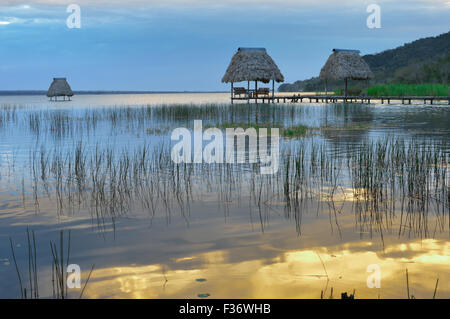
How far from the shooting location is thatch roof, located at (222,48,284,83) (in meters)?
33.3

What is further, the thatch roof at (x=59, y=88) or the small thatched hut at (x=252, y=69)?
the thatch roof at (x=59, y=88)

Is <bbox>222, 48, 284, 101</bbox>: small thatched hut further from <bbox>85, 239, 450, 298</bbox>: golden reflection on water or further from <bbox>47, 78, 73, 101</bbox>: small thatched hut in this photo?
<bbox>85, 239, 450, 298</bbox>: golden reflection on water

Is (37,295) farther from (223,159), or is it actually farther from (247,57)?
(247,57)

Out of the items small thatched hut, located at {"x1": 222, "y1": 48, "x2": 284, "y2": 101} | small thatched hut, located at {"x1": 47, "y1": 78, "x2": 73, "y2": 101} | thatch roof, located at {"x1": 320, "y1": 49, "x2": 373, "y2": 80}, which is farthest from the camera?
small thatched hut, located at {"x1": 47, "y1": 78, "x2": 73, "y2": 101}

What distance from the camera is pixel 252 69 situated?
109 ft

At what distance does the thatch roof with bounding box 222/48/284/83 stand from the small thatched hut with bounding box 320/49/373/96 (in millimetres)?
4969

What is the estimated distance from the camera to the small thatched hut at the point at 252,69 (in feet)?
109

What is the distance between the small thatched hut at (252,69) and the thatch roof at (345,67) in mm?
4966

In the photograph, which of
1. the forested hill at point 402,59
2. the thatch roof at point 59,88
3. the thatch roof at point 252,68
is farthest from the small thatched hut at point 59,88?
the forested hill at point 402,59

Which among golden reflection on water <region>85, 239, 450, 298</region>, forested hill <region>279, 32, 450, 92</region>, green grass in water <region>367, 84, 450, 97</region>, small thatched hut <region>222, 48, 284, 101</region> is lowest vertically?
golden reflection on water <region>85, 239, 450, 298</region>

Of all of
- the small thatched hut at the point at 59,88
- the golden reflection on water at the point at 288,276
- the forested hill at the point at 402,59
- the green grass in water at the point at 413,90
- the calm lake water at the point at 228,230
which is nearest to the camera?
the golden reflection on water at the point at 288,276

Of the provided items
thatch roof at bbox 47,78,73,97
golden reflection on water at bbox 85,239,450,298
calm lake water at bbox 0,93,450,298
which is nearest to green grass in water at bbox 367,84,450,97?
calm lake water at bbox 0,93,450,298

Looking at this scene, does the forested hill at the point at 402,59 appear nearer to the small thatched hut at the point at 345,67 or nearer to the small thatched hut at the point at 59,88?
the small thatched hut at the point at 345,67
